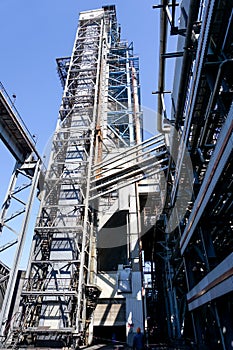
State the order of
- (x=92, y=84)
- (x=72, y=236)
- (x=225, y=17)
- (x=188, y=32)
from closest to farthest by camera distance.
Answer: (x=225, y=17) < (x=188, y=32) < (x=72, y=236) < (x=92, y=84)

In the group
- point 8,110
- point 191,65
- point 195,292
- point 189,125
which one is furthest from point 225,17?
point 8,110

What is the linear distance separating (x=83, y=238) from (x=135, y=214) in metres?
4.45

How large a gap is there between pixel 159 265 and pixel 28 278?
13.3 metres

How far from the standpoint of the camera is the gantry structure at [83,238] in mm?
10758

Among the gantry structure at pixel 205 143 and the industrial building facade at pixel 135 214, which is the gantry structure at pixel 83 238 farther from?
the gantry structure at pixel 205 143

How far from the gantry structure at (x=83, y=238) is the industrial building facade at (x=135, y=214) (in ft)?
0.21

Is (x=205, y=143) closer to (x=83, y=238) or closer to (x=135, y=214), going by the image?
(x=83, y=238)

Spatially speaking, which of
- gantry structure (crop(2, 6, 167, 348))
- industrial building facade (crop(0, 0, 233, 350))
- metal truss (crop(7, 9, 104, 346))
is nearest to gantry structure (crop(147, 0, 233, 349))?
industrial building facade (crop(0, 0, 233, 350))

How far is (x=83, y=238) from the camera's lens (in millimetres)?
12070

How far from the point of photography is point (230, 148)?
4.60 metres

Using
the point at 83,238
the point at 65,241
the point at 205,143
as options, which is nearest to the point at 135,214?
the point at 83,238

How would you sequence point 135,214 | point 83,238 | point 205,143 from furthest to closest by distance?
1. point 135,214
2. point 83,238
3. point 205,143

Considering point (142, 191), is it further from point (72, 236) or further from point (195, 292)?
point (195, 292)

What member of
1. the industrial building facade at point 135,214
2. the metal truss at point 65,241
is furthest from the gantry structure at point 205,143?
the metal truss at point 65,241
